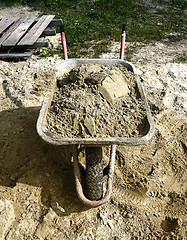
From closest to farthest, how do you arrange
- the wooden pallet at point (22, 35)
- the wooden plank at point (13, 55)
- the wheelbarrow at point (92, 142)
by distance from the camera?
the wheelbarrow at point (92, 142), the wooden plank at point (13, 55), the wooden pallet at point (22, 35)

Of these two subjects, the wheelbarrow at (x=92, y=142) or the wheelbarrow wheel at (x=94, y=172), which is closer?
the wheelbarrow at (x=92, y=142)

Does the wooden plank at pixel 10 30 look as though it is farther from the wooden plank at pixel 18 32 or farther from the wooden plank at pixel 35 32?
the wooden plank at pixel 35 32

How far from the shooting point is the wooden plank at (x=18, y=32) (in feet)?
19.2

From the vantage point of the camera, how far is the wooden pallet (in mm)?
5793

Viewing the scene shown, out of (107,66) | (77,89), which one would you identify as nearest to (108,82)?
(77,89)

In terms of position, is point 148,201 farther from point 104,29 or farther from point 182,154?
point 104,29

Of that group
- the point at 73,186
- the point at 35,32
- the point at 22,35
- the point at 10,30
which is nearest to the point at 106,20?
the point at 35,32

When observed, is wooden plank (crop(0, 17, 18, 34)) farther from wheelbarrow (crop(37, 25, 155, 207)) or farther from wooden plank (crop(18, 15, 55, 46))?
wheelbarrow (crop(37, 25, 155, 207))

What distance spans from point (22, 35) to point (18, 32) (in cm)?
25

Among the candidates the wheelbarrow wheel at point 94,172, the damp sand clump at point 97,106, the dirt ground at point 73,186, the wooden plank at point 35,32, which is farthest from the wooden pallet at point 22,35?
the wheelbarrow wheel at point 94,172

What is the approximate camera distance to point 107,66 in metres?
3.20

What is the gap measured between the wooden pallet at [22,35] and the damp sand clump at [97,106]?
354 centimetres

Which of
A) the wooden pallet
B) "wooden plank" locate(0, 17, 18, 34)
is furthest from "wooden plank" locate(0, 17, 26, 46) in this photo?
"wooden plank" locate(0, 17, 18, 34)

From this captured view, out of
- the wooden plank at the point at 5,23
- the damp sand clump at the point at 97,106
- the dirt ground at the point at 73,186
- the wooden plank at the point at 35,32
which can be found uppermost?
the damp sand clump at the point at 97,106
